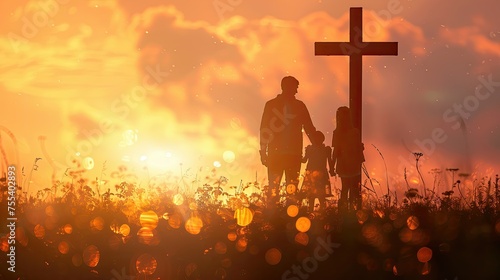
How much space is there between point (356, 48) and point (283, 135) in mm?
2578

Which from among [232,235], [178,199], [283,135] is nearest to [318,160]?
[283,135]

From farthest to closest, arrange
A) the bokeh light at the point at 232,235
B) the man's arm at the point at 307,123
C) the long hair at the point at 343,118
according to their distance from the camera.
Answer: the man's arm at the point at 307,123 < the long hair at the point at 343,118 < the bokeh light at the point at 232,235

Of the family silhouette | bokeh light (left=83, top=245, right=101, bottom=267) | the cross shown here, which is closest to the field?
bokeh light (left=83, top=245, right=101, bottom=267)

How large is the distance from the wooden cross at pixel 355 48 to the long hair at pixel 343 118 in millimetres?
975

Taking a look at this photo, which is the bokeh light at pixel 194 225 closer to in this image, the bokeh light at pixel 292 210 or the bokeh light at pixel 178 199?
the bokeh light at pixel 178 199

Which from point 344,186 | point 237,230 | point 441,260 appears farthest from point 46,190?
point 441,260

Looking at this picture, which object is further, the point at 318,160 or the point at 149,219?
the point at 318,160

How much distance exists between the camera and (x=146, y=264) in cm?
987

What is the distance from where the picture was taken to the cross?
15664 mm

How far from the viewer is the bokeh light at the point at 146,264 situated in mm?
9703

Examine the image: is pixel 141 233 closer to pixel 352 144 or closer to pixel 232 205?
pixel 232 205

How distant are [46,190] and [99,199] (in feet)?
3.33

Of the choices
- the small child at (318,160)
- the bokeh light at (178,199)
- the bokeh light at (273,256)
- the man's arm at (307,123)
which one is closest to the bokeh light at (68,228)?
the bokeh light at (178,199)

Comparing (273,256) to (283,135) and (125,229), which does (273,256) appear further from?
(283,135)
